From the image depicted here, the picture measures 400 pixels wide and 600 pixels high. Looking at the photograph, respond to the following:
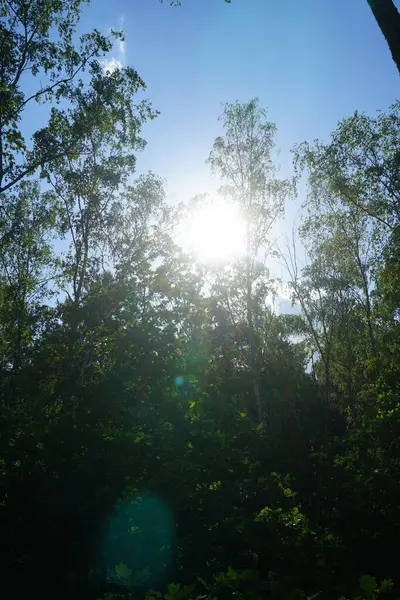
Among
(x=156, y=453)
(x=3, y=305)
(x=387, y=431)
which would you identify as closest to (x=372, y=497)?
(x=387, y=431)

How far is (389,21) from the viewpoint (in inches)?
171

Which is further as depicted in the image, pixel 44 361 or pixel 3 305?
pixel 3 305

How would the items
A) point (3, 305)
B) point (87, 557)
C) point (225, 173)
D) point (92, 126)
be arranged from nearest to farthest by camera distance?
point (87, 557) → point (92, 126) → point (225, 173) → point (3, 305)

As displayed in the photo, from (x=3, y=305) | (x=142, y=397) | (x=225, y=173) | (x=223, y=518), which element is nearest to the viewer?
(x=223, y=518)

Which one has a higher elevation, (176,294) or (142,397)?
(176,294)

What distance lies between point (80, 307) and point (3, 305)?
61.6 feet

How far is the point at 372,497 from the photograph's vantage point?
5.18 m

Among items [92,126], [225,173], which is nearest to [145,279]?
[92,126]

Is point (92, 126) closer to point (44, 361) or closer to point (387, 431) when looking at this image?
point (44, 361)

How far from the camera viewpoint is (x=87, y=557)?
3.04m

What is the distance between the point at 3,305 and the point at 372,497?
2146 centimetres

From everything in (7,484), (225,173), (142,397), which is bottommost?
(7,484)

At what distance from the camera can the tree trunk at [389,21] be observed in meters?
4.28

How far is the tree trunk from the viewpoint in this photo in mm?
4281
